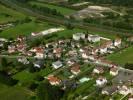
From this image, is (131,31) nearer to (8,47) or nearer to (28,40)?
(28,40)

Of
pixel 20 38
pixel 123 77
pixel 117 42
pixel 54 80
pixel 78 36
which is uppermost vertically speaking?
pixel 123 77

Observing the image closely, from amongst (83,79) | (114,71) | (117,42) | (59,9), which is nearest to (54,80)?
(83,79)

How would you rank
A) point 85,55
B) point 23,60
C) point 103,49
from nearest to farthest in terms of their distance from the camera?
point 23,60
point 85,55
point 103,49

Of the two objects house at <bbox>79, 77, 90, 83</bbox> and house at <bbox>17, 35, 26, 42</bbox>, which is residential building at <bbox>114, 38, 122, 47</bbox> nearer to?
house at <bbox>79, 77, 90, 83</bbox>

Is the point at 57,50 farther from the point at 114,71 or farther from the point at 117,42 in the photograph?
the point at 114,71

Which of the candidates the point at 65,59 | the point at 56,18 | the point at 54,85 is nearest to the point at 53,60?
the point at 65,59

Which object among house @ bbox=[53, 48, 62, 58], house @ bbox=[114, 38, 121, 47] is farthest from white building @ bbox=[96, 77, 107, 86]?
house @ bbox=[114, 38, 121, 47]

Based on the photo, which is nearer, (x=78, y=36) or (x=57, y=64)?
(x=57, y=64)
